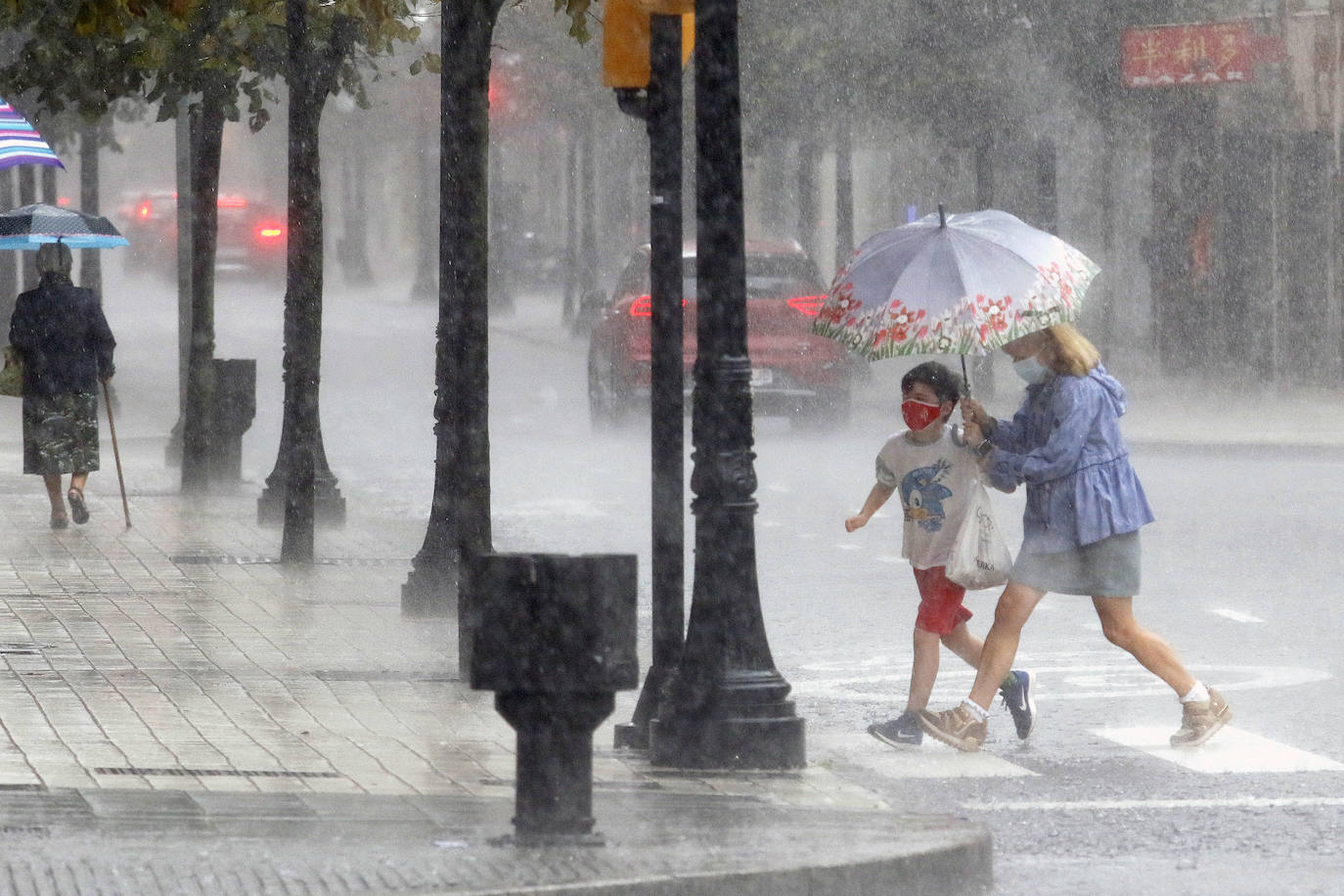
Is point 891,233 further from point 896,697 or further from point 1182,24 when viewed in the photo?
point 1182,24

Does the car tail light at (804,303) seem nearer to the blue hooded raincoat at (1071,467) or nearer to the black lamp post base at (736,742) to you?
the blue hooded raincoat at (1071,467)

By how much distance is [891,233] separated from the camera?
8461 millimetres

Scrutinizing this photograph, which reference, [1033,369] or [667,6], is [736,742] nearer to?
[1033,369]

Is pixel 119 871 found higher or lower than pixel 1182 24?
lower

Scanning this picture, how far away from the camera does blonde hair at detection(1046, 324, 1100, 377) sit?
8.16m

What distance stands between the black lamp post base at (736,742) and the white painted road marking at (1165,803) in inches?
22.1

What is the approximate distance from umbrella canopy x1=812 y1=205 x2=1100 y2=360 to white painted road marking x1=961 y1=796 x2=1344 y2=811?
4.67ft

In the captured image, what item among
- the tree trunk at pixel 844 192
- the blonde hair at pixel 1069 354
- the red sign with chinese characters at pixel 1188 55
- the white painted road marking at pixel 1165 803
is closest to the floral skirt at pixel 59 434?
the blonde hair at pixel 1069 354

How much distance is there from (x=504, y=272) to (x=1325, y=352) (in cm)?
2330

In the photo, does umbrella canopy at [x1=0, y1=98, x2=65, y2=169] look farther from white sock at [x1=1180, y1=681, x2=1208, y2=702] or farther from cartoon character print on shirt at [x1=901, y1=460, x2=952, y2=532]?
white sock at [x1=1180, y1=681, x2=1208, y2=702]

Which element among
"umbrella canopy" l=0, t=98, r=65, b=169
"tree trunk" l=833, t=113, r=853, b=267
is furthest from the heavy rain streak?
"tree trunk" l=833, t=113, r=853, b=267

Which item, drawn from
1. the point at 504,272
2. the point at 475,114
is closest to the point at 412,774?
the point at 475,114

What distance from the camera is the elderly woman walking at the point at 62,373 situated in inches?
599

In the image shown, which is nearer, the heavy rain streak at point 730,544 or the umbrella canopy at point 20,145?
the heavy rain streak at point 730,544
